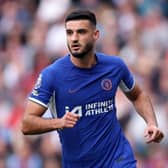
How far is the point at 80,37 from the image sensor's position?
9.41 m

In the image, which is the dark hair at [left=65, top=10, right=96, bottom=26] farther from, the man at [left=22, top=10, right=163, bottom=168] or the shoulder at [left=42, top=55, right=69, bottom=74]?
the shoulder at [left=42, top=55, right=69, bottom=74]

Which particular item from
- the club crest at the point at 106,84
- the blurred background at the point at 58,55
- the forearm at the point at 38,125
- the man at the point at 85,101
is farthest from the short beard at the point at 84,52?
the blurred background at the point at 58,55

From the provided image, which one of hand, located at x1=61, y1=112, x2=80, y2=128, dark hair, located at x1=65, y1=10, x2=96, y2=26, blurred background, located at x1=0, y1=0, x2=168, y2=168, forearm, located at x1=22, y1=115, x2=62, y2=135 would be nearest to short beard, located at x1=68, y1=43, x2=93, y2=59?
dark hair, located at x1=65, y1=10, x2=96, y2=26

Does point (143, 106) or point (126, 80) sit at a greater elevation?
point (126, 80)

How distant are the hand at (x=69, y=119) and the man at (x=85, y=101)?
1.55ft

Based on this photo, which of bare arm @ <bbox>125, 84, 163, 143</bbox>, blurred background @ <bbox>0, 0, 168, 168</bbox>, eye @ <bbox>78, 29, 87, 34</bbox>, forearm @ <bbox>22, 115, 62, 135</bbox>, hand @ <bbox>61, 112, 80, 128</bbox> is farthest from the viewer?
blurred background @ <bbox>0, 0, 168, 168</bbox>

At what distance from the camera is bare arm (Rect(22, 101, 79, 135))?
8.73 meters

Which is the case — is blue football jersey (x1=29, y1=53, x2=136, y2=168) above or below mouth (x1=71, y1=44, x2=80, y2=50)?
below

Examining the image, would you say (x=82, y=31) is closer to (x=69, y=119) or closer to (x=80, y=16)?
(x=80, y=16)

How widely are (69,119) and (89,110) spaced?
2.73 feet

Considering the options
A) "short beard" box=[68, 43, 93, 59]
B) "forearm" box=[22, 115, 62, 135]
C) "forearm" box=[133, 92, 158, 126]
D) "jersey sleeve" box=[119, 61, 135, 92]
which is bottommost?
"forearm" box=[133, 92, 158, 126]

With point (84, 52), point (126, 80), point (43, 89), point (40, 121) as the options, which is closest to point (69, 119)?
point (40, 121)

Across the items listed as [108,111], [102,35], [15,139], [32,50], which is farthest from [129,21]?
[108,111]

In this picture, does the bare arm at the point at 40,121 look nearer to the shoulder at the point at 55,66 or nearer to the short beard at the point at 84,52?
the shoulder at the point at 55,66
